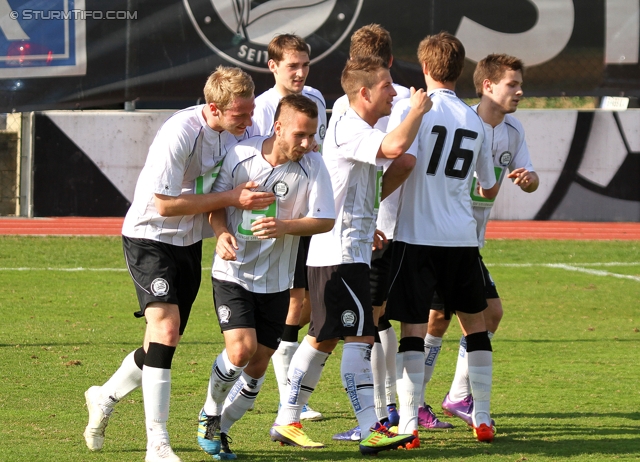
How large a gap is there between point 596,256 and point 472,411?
812cm

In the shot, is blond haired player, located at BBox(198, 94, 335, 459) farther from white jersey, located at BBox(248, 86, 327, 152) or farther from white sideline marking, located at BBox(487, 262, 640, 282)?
white sideline marking, located at BBox(487, 262, 640, 282)

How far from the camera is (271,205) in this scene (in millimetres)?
4605

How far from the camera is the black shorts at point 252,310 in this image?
Answer: 459cm

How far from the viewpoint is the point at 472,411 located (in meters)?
5.53

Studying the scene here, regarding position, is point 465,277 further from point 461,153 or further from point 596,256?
point 596,256

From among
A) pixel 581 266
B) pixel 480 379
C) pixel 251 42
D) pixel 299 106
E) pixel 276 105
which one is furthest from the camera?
pixel 251 42

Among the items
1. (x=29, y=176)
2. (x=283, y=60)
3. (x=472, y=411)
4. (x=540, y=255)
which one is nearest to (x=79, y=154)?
(x=29, y=176)

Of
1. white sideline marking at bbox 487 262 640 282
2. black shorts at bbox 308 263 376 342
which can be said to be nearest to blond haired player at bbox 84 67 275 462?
black shorts at bbox 308 263 376 342

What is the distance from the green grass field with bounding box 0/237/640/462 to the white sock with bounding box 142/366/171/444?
0.79ft

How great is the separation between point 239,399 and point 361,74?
173cm

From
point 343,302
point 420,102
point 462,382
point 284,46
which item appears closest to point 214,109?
point 420,102

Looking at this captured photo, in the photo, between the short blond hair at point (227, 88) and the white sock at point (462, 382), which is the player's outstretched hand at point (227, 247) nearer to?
the short blond hair at point (227, 88)

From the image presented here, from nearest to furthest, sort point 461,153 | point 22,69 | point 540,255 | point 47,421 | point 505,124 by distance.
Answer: point 461,153, point 47,421, point 505,124, point 540,255, point 22,69

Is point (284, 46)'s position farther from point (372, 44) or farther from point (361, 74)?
point (361, 74)
